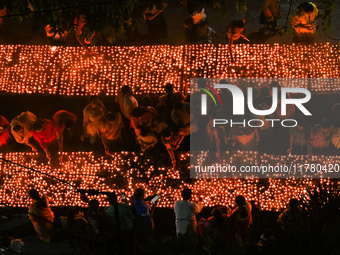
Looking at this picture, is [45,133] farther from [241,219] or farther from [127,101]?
[241,219]

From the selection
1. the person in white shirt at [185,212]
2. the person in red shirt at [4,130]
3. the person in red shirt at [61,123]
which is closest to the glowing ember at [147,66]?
the person in red shirt at [61,123]

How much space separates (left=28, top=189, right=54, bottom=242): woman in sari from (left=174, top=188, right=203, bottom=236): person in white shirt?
1765 mm

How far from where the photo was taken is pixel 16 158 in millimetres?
8961

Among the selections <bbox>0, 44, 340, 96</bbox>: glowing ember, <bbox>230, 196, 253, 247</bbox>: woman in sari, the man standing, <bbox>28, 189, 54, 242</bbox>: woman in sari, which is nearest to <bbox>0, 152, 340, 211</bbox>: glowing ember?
<bbox>28, 189, 54, 242</bbox>: woman in sari

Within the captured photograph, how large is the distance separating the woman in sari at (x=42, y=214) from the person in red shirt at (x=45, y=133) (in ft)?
3.28

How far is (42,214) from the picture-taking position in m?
8.01

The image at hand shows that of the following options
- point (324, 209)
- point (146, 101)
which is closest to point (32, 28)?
point (146, 101)

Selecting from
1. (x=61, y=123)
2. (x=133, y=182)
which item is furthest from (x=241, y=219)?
(x=61, y=123)

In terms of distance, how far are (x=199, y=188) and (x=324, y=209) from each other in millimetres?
4312

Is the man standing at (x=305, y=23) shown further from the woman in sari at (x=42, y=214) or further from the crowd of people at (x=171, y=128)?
the woman in sari at (x=42, y=214)

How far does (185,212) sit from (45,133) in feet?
8.44

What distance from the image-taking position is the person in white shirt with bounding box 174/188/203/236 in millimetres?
7828

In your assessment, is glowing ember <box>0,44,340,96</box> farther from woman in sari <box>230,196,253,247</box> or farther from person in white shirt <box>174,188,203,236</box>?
woman in sari <box>230,196,253,247</box>

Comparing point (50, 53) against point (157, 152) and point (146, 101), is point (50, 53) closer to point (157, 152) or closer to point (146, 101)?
point (146, 101)
